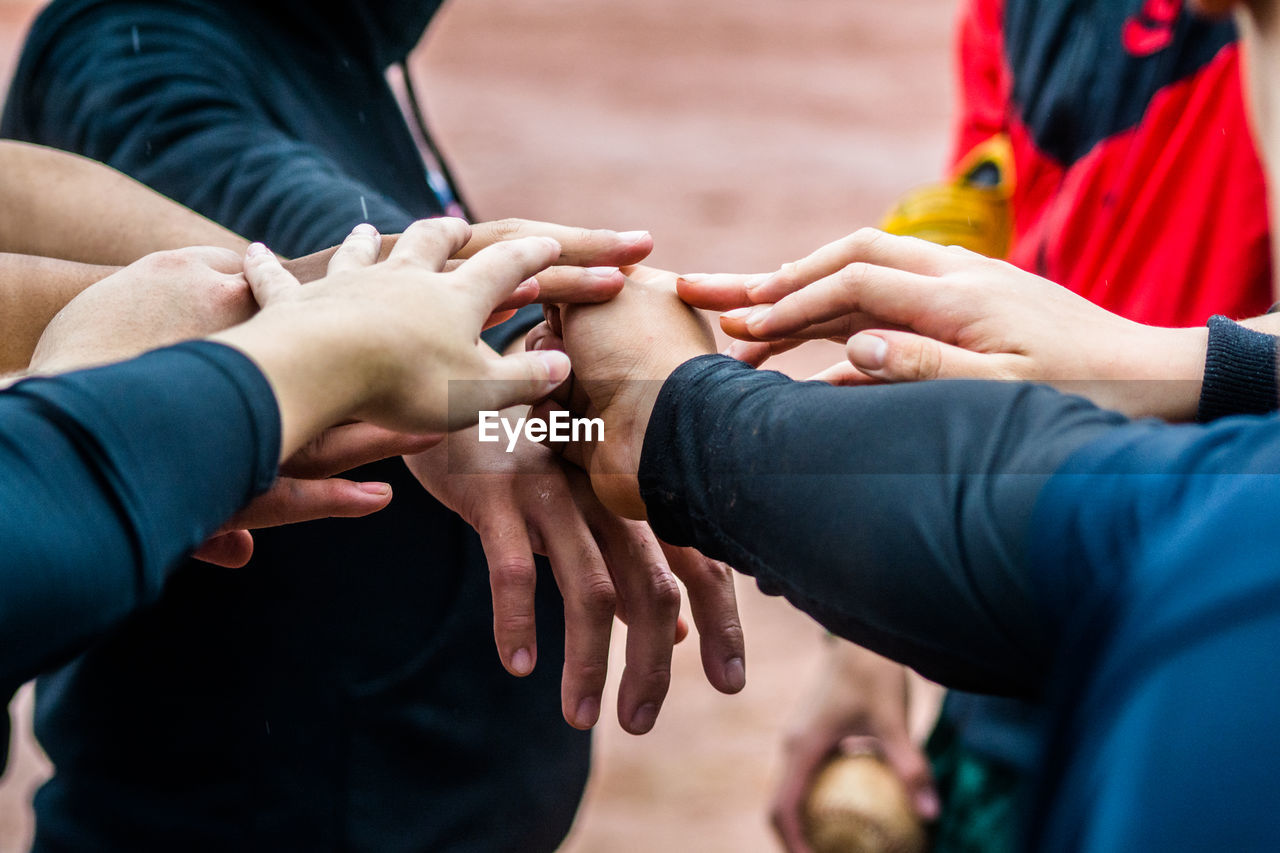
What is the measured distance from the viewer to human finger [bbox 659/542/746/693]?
67 centimetres

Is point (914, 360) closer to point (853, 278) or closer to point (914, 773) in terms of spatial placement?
point (853, 278)

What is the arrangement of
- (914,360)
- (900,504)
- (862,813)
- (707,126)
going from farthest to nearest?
(707,126) < (862,813) < (914,360) < (900,504)

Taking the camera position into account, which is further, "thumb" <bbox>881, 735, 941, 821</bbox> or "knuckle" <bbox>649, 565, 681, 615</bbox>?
"thumb" <bbox>881, 735, 941, 821</bbox>

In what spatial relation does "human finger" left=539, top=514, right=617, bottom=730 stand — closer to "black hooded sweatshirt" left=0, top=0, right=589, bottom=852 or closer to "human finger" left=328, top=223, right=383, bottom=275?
"black hooded sweatshirt" left=0, top=0, right=589, bottom=852

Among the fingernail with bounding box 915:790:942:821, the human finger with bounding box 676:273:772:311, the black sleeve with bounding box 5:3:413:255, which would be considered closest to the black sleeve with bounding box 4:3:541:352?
the black sleeve with bounding box 5:3:413:255

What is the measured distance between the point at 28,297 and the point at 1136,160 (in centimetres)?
78

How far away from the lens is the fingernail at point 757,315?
2.04 feet

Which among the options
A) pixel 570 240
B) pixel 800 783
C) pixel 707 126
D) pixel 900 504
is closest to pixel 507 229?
pixel 570 240

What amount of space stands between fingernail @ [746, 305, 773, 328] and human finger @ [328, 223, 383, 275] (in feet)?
0.73

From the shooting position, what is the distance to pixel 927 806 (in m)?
0.92

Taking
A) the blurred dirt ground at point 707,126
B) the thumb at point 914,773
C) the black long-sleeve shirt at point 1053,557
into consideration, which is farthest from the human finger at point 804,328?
the blurred dirt ground at point 707,126

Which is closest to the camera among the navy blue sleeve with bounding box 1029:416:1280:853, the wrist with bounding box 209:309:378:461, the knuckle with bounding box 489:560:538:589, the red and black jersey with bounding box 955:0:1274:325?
the navy blue sleeve with bounding box 1029:416:1280:853

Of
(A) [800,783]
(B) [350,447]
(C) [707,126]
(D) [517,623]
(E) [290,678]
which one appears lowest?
(C) [707,126]

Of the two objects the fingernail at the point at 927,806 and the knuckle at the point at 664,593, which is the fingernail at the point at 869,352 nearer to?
the knuckle at the point at 664,593
